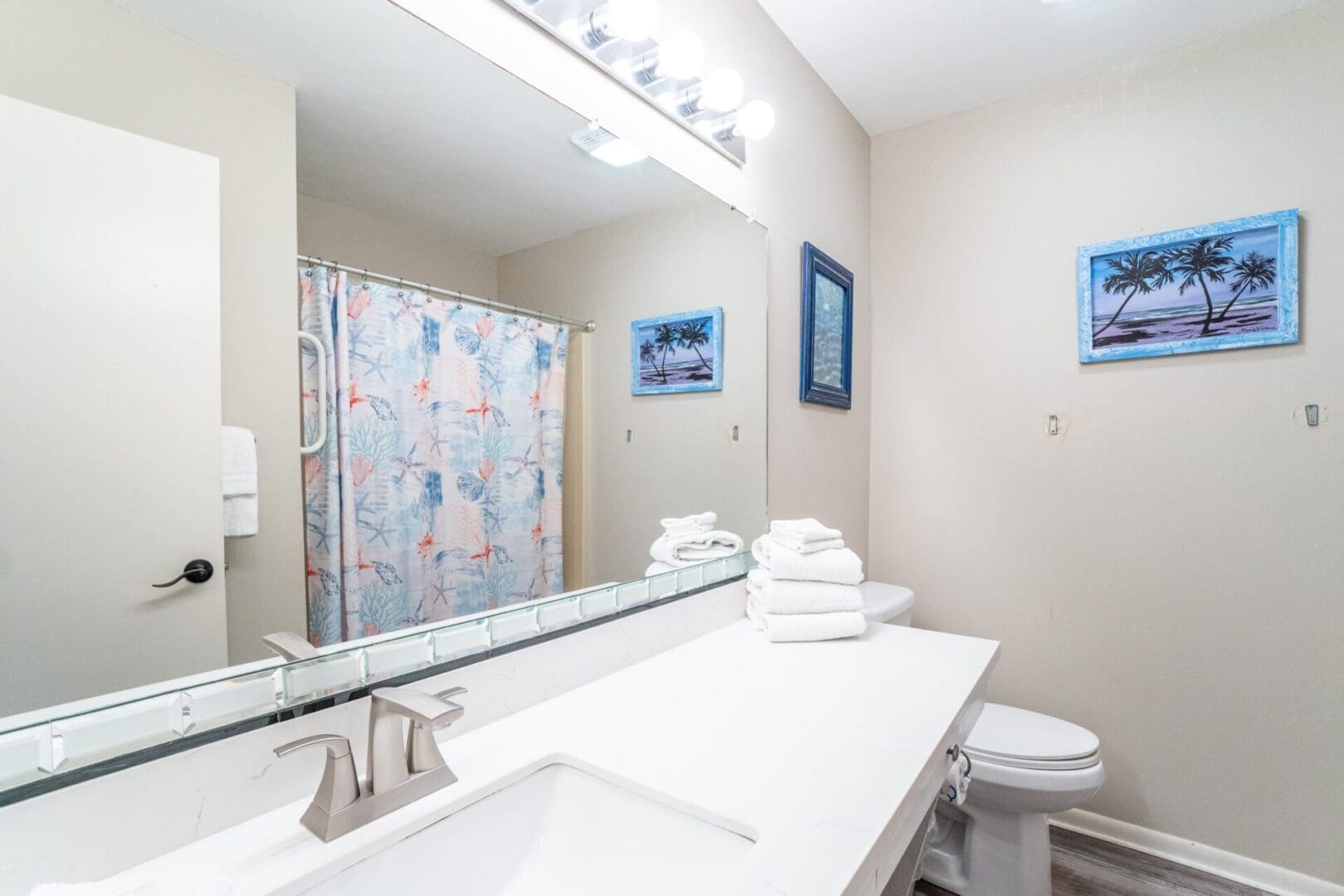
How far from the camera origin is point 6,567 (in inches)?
19.6

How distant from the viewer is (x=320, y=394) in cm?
72

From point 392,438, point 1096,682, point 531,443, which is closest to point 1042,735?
point 1096,682

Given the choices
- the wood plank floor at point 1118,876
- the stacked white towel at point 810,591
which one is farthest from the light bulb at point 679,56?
the wood plank floor at point 1118,876

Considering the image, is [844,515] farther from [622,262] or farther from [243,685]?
[243,685]

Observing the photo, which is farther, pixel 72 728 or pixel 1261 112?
pixel 1261 112

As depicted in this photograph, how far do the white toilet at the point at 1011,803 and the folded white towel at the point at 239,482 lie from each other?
1510 millimetres

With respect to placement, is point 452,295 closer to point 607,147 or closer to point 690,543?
point 607,147

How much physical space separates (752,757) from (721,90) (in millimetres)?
1332

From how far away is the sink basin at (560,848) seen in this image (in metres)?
0.61

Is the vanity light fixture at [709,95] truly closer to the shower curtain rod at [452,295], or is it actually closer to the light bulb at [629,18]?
the light bulb at [629,18]

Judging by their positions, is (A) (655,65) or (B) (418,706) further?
(A) (655,65)

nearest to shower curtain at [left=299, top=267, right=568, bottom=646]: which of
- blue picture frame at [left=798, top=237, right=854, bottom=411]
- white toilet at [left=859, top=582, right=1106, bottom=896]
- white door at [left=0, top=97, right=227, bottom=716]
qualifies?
white door at [left=0, top=97, right=227, bottom=716]

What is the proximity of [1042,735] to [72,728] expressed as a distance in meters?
1.86

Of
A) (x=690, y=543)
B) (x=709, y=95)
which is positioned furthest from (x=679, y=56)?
(x=690, y=543)
